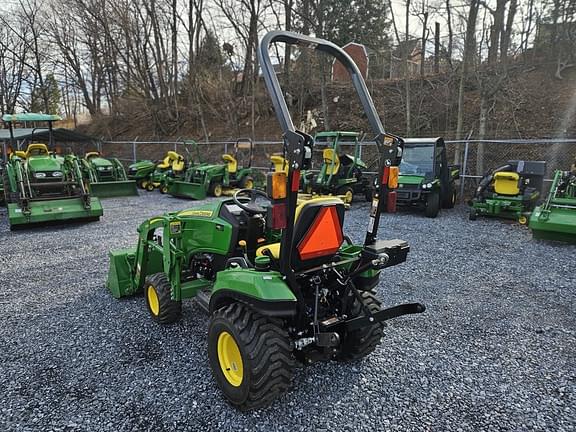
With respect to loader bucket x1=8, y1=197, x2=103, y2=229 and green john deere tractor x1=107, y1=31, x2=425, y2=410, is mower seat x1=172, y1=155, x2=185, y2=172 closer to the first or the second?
loader bucket x1=8, y1=197, x2=103, y2=229

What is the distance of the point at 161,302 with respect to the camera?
3.44m

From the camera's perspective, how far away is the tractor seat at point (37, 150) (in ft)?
30.8

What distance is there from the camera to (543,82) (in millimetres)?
15711

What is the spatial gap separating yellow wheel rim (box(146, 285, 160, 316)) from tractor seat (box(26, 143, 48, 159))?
24.6 ft

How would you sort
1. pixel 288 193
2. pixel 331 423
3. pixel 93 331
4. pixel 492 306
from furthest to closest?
pixel 492 306 < pixel 93 331 < pixel 331 423 < pixel 288 193

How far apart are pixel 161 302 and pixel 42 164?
6.68 meters

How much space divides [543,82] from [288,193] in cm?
1777

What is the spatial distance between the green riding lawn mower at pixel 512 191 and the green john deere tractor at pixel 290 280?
21.1 feet

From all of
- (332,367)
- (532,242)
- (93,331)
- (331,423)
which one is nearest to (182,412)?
(331,423)

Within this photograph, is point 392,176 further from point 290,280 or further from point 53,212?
point 53,212

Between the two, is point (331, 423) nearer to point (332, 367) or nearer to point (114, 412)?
point (332, 367)

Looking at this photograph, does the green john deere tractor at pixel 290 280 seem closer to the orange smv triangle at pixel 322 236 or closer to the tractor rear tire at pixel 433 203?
the orange smv triangle at pixel 322 236

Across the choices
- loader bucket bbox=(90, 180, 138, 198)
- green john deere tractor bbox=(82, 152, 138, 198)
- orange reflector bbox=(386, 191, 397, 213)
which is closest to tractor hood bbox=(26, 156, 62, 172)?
green john deere tractor bbox=(82, 152, 138, 198)

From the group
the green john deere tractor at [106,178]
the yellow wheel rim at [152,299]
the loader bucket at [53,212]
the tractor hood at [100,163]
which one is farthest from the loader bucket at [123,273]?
the tractor hood at [100,163]
